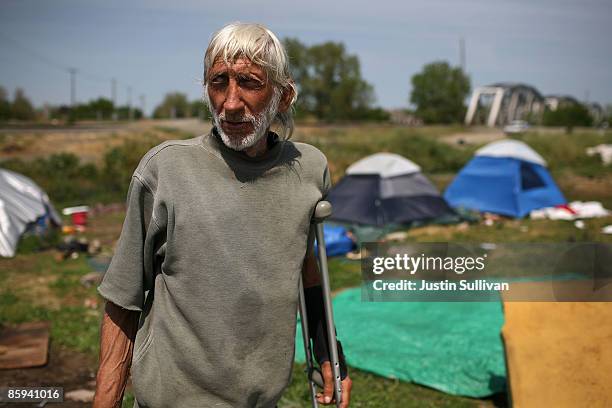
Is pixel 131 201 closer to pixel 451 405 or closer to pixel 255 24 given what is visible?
pixel 255 24

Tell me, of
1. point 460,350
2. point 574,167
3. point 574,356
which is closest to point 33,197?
point 460,350

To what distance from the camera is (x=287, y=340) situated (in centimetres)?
194

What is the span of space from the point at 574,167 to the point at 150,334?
2589cm

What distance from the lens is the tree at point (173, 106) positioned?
72125 mm

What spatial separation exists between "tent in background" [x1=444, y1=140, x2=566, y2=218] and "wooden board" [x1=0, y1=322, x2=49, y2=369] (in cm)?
1087

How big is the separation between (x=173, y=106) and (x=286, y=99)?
248 ft

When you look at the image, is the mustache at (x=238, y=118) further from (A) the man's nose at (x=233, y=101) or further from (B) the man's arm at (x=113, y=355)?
(B) the man's arm at (x=113, y=355)

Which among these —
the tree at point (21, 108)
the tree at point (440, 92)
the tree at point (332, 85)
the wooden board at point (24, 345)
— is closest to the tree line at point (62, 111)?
the tree at point (21, 108)

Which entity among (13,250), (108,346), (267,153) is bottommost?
(13,250)

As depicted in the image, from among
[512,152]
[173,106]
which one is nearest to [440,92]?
[173,106]

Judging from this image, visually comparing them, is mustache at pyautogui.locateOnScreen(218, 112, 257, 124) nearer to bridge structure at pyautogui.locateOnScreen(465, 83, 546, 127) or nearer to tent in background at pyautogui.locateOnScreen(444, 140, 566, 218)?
tent in background at pyautogui.locateOnScreen(444, 140, 566, 218)

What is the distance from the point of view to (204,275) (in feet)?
5.85

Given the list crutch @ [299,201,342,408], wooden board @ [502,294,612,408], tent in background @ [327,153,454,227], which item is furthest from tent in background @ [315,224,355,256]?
crutch @ [299,201,342,408]

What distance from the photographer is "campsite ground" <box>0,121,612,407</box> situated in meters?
5.23
